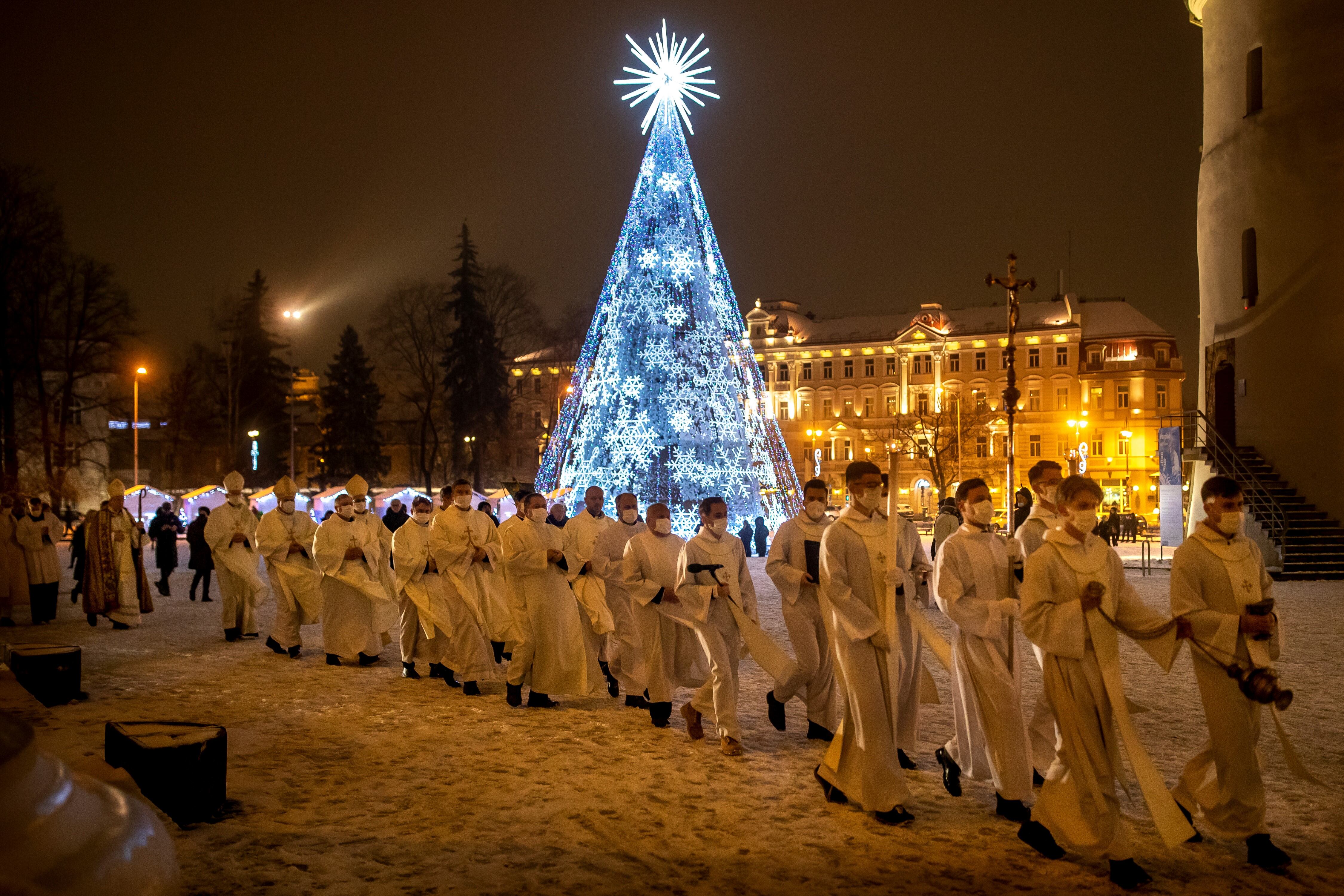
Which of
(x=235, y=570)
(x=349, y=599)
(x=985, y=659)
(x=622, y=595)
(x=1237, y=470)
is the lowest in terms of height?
(x=349, y=599)

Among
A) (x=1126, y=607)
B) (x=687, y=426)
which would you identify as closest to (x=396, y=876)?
(x=1126, y=607)

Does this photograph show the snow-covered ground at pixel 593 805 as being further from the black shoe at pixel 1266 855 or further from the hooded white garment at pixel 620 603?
the hooded white garment at pixel 620 603

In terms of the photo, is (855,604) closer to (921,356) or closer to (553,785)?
(553,785)

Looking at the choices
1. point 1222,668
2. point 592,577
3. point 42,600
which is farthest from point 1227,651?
point 42,600

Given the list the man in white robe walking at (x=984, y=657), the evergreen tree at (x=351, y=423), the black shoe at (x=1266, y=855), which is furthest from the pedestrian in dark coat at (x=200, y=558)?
the evergreen tree at (x=351, y=423)

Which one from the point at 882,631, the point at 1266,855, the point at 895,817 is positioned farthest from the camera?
the point at 882,631

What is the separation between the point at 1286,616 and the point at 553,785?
12705 millimetres

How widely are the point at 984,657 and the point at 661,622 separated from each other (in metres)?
3.48

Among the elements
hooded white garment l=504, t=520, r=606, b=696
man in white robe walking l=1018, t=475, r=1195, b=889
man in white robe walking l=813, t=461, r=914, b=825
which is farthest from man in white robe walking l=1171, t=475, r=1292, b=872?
hooded white garment l=504, t=520, r=606, b=696

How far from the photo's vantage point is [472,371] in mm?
52594

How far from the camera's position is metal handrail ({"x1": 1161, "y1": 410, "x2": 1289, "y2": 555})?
73.7 feet

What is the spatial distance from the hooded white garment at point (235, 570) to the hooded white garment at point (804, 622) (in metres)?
8.19

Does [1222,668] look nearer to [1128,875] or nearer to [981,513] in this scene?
[1128,875]

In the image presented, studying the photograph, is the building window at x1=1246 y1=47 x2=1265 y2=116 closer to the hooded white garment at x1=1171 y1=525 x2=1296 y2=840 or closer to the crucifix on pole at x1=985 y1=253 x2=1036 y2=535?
the crucifix on pole at x1=985 y1=253 x2=1036 y2=535
